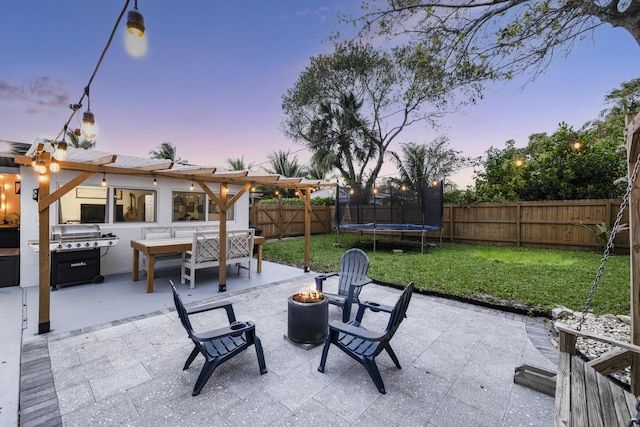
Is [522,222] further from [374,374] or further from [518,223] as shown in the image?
[374,374]

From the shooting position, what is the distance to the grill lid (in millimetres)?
4781

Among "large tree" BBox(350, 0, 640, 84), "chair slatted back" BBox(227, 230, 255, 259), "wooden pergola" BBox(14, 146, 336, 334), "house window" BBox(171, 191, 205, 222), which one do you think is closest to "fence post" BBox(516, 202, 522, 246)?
"large tree" BBox(350, 0, 640, 84)

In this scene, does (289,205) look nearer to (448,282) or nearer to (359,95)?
(359,95)

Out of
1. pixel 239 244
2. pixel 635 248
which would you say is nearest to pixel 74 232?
pixel 239 244

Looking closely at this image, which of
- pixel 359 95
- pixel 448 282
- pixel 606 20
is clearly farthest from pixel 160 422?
pixel 359 95

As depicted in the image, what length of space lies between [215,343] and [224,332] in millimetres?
301

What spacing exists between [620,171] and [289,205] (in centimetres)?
1147

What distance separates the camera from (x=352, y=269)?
13.3 feet

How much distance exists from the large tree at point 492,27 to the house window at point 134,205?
564 centimetres

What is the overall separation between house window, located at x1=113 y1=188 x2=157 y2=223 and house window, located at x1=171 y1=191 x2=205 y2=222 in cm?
48

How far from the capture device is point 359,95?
46.2 feet

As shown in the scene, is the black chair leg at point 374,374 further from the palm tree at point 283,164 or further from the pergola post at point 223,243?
the palm tree at point 283,164

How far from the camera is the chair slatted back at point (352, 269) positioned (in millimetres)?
3939

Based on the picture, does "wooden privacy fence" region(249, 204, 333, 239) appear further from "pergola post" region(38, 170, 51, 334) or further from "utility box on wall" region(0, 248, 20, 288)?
"pergola post" region(38, 170, 51, 334)
